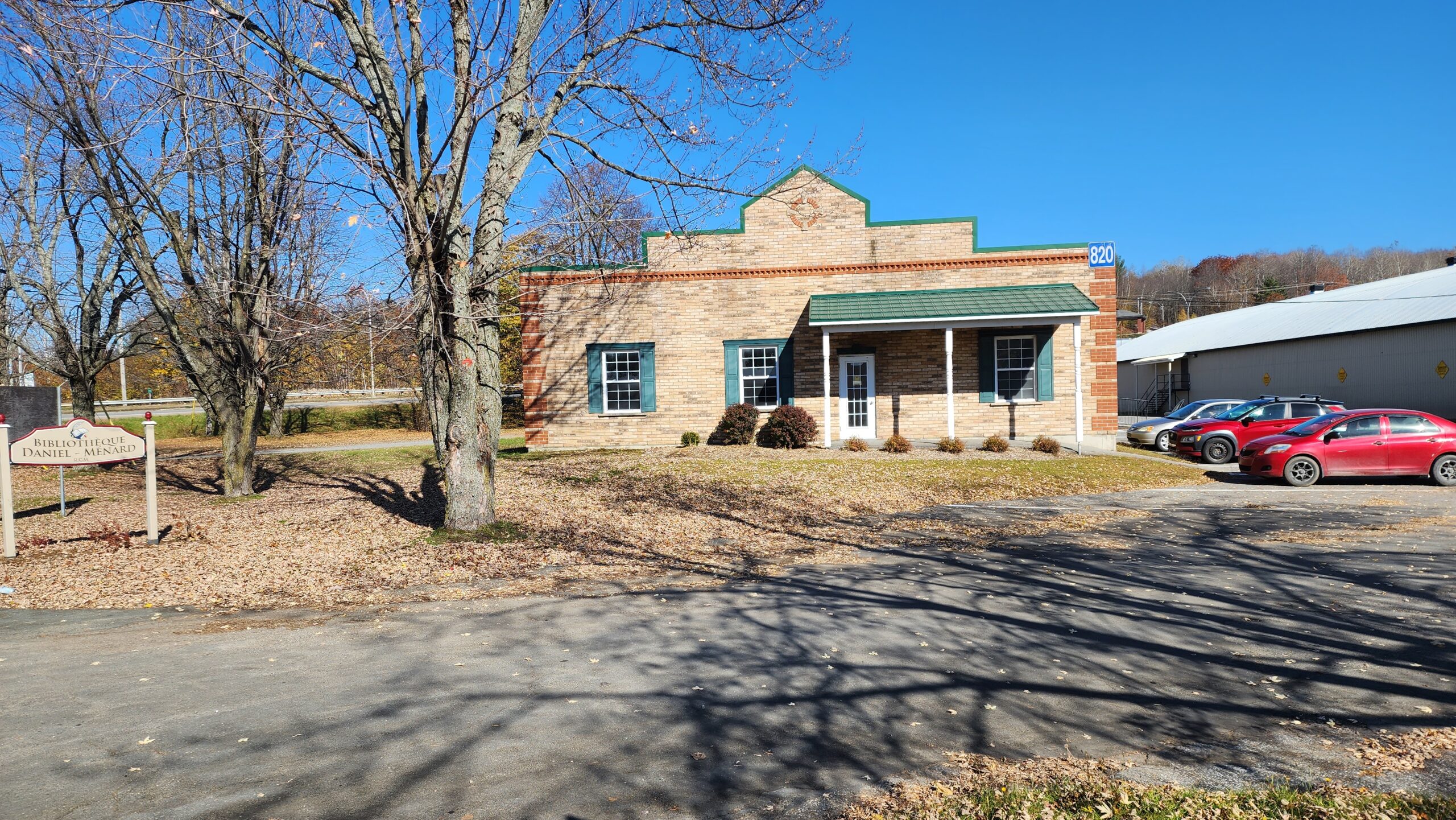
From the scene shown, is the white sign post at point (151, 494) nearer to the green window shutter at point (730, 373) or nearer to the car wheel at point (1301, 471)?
the green window shutter at point (730, 373)

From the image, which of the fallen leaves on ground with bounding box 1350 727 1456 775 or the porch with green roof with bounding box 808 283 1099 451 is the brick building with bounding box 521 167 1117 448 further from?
the fallen leaves on ground with bounding box 1350 727 1456 775

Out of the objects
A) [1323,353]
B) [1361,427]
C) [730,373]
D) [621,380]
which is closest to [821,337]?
[730,373]

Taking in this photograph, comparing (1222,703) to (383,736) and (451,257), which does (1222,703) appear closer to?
(383,736)

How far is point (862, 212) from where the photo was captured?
2125cm

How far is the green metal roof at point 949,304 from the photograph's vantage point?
19656mm

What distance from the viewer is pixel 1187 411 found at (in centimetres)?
2423

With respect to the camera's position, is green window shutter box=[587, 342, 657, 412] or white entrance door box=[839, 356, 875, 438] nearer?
white entrance door box=[839, 356, 875, 438]

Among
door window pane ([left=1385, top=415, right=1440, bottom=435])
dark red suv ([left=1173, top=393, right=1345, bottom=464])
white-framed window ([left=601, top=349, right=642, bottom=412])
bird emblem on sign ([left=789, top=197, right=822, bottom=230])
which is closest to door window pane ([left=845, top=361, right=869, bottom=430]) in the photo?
bird emblem on sign ([left=789, top=197, right=822, bottom=230])

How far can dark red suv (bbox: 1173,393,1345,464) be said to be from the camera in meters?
19.8

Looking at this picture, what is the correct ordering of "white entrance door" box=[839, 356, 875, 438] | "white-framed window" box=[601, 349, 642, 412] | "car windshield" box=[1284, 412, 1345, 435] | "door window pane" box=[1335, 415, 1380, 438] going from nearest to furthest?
"door window pane" box=[1335, 415, 1380, 438] < "car windshield" box=[1284, 412, 1345, 435] < "white entrance door" box=[839, 356, 875, 438] < "white-framed window" box=[601, 349, 642, 412]

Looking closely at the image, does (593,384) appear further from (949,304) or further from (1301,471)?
(1301,471)

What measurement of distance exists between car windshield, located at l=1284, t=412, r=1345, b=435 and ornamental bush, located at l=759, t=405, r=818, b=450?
9830 mm

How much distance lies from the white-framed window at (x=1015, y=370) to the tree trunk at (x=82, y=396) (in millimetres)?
21413

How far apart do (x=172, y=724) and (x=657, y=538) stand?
252 inches
